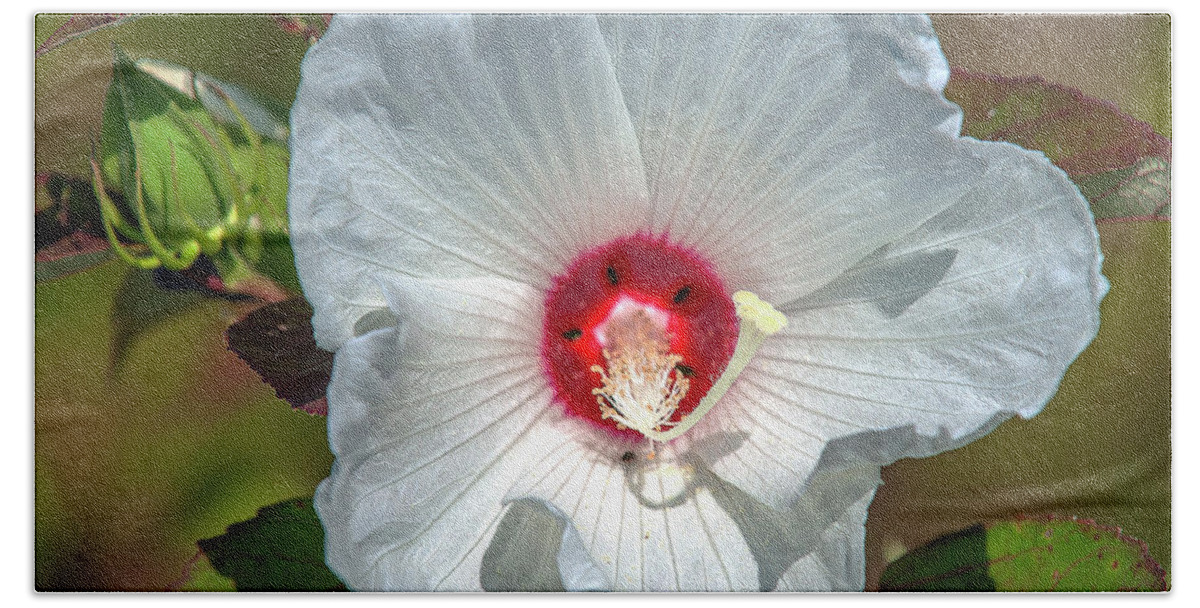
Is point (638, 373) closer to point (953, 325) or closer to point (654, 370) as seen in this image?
point (654, 370)

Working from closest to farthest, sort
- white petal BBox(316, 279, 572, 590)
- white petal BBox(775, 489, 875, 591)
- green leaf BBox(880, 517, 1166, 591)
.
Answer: white petal BBox(316, 279, 572, 590) → white petal BBox(775, 489, 875, 591) → green leaf BBox(880, 517, 1166, 591)

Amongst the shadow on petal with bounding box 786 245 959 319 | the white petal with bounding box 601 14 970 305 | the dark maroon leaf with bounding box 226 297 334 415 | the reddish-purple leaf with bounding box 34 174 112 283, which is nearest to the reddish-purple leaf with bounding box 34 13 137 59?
the reddish-purple leaf with bounding box 34 174 112 283

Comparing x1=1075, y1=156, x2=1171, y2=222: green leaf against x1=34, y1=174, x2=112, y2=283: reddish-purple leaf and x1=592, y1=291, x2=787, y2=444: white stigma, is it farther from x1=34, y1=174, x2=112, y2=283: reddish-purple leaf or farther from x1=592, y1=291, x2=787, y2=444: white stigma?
x1=34, y1=174, x2=112, y2=283: reddish-purple leaf

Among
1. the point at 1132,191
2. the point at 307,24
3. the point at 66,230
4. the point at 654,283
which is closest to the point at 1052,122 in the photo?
the point at 1132,191

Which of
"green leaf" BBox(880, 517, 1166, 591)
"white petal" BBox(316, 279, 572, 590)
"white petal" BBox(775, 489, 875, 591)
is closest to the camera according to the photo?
"white petal" BBox(316, 279, 572, 590)

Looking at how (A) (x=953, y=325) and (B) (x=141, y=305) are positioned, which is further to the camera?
(B) (x=141, y=305)

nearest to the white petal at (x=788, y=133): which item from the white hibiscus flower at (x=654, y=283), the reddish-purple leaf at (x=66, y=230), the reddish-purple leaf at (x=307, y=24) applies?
the white hibiscus flower at (x=654, y=283)

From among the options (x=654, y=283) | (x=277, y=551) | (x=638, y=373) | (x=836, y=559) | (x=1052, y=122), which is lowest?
(x=277, y=551)

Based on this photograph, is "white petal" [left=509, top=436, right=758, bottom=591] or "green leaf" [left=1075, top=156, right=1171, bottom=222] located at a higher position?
"green leaf" [left=1075, top=156, right=1171, bottom=222]
